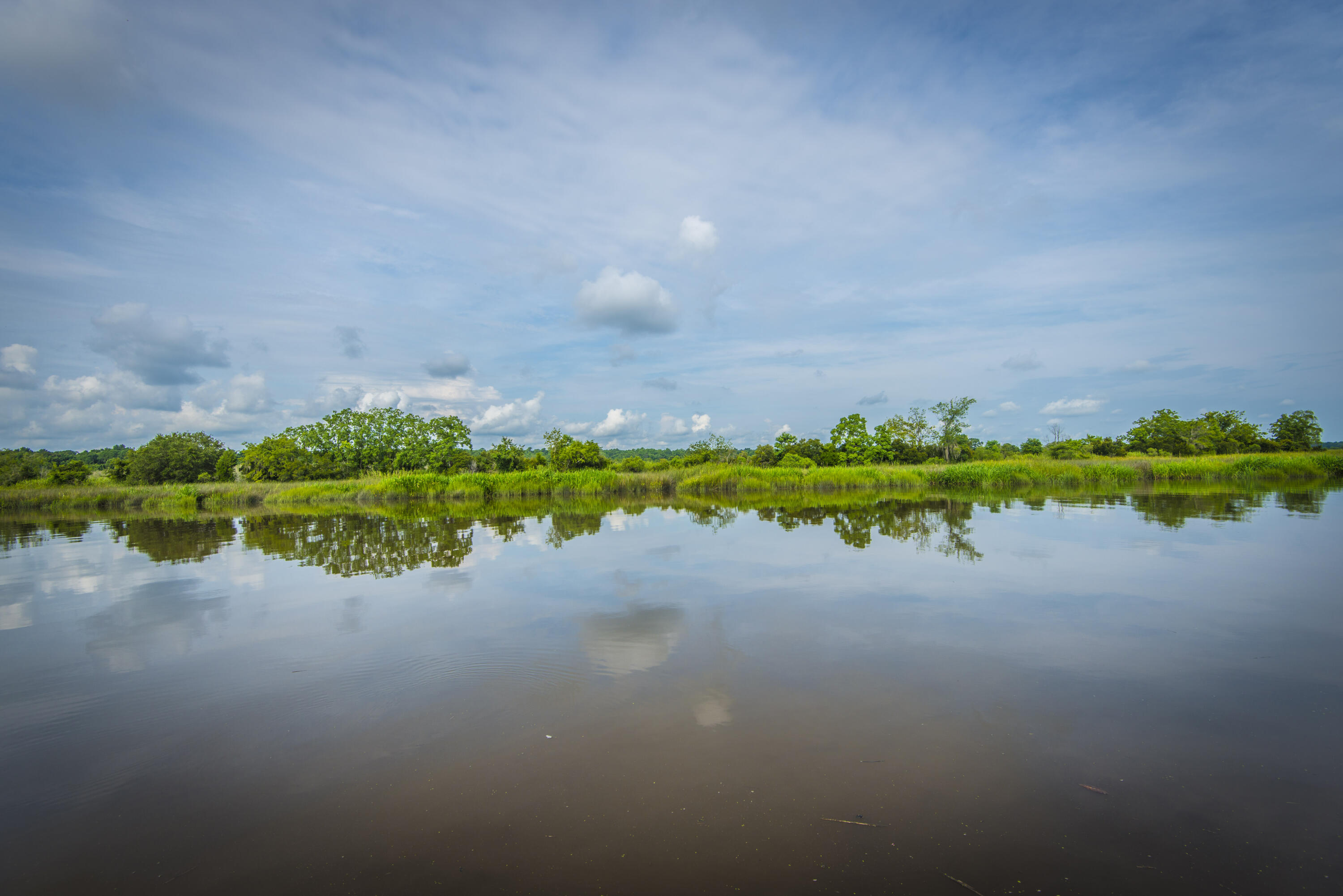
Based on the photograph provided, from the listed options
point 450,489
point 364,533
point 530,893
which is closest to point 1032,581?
point 530,893

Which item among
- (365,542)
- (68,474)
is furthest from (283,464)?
(365,542)

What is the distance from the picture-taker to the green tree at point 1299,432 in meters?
44.6

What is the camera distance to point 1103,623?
5.79m

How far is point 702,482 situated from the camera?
3083 centimetres

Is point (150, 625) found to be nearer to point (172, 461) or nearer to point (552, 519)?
point (552, 519)

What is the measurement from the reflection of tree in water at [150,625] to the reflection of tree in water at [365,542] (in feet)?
6.79

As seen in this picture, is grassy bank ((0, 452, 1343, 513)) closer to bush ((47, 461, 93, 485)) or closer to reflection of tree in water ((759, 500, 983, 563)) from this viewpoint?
bush ((47, 461, 93, 485))

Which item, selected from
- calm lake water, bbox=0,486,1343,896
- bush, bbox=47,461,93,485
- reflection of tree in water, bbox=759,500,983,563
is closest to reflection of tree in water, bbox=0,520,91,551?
calm lake water, bbox=0,486,1343,896

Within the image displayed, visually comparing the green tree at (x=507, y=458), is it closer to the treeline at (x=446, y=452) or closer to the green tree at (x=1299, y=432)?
the treeline at (x=446, y=452)

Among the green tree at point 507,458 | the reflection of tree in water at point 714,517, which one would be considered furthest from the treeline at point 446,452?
the reflection of tree in water at point 714,517

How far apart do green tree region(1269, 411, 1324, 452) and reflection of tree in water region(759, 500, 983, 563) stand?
43389 mm

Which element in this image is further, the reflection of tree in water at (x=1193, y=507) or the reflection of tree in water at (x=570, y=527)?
the reflection of tree in water at (x=1193, y=507)

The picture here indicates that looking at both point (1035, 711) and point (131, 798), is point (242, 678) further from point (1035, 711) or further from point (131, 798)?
point (1035, 711)

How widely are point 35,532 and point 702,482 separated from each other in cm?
2538
